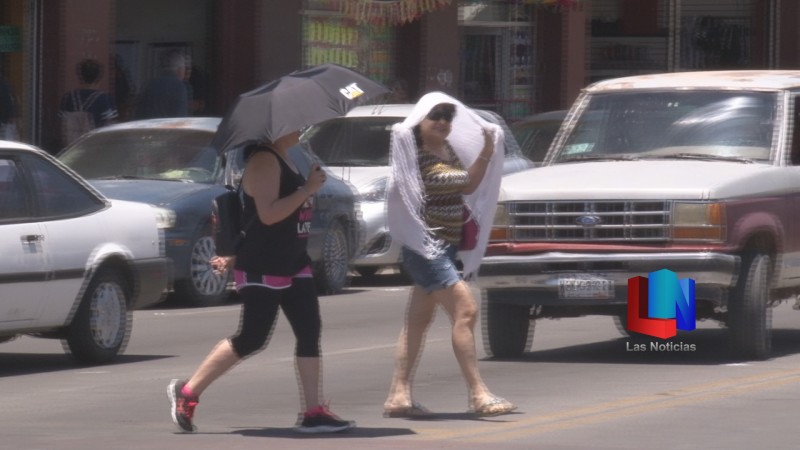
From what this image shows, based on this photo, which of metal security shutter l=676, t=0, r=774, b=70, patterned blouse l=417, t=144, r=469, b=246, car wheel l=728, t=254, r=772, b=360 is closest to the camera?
patterned blouse l=417, t=144, r=469, b=246

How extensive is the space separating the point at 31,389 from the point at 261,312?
2.78m

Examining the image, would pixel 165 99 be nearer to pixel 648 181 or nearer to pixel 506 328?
pixel 506 328

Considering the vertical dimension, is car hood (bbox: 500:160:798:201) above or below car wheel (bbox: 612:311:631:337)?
above

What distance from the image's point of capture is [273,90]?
9.50 metres

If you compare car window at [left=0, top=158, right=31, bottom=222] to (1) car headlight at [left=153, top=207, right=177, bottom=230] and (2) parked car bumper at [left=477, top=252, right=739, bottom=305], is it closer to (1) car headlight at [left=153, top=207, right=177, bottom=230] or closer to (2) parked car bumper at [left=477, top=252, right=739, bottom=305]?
(2) parked car bumper at [left=477, top=252, right=739, bottom=305]

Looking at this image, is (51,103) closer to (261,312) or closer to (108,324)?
(108,324)

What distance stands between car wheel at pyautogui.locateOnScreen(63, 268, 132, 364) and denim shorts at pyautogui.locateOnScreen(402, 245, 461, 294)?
3559 mm

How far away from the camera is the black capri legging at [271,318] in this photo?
938cm

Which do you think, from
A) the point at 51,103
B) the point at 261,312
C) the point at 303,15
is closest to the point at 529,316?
the point at 261,312

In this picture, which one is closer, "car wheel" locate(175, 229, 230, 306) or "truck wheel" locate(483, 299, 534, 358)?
"truck wheel" locate(483, 299, 534, 358)

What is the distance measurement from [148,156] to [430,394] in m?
7.22

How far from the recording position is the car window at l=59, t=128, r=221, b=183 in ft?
57.6

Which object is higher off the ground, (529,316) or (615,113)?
(615,113)

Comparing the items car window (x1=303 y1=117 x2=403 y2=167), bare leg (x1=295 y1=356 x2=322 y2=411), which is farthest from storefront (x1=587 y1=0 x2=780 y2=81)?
bare leg (x1=295 y1=356 x2=322 y2=411)
